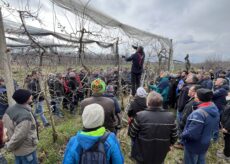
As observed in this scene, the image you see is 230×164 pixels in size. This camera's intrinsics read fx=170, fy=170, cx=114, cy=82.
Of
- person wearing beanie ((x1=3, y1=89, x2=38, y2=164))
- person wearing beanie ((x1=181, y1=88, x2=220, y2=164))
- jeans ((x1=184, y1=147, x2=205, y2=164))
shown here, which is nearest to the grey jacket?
person wearing beanie ((x1=3, y1=89, x2=38, y2=164))

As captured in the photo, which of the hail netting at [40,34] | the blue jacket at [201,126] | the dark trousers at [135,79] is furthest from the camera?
the dark trousers at [135,79]

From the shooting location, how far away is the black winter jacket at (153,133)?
233 centimetres

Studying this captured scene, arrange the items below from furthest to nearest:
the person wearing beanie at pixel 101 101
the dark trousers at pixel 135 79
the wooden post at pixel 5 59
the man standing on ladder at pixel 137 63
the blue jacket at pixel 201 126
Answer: the dark trousers at pixel 135 79
the man standing on ladder at pixel 137 63
the wooden post at pixel 5 59
the person wearing beanie at pixel 101 101
the blue jacket at pixel 201 126

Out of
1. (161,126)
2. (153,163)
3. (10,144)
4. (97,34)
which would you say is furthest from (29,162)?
(97,34)

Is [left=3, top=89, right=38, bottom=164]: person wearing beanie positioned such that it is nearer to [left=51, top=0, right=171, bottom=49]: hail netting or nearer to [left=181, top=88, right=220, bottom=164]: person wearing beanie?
[left=51, top=0, right=171, bottom=49]: hail netting

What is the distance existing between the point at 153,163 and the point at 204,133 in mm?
937

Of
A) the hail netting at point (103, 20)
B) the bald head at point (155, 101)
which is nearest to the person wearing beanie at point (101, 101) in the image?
the bald head at point (155, 101)

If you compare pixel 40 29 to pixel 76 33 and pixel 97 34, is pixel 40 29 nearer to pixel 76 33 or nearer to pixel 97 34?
pixel 76 33

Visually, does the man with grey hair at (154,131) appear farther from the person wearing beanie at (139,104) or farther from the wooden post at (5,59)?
the wooden post at (5,59)

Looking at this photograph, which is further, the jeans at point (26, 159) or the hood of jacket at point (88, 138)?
the jeans at point (26, 159)

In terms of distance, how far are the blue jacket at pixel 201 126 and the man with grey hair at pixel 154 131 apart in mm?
335

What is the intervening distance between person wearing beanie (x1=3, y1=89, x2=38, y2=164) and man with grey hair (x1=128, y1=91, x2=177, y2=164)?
1.52 m

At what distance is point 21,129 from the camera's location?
2365 millimetres

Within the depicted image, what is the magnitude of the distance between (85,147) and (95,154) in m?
0.11
